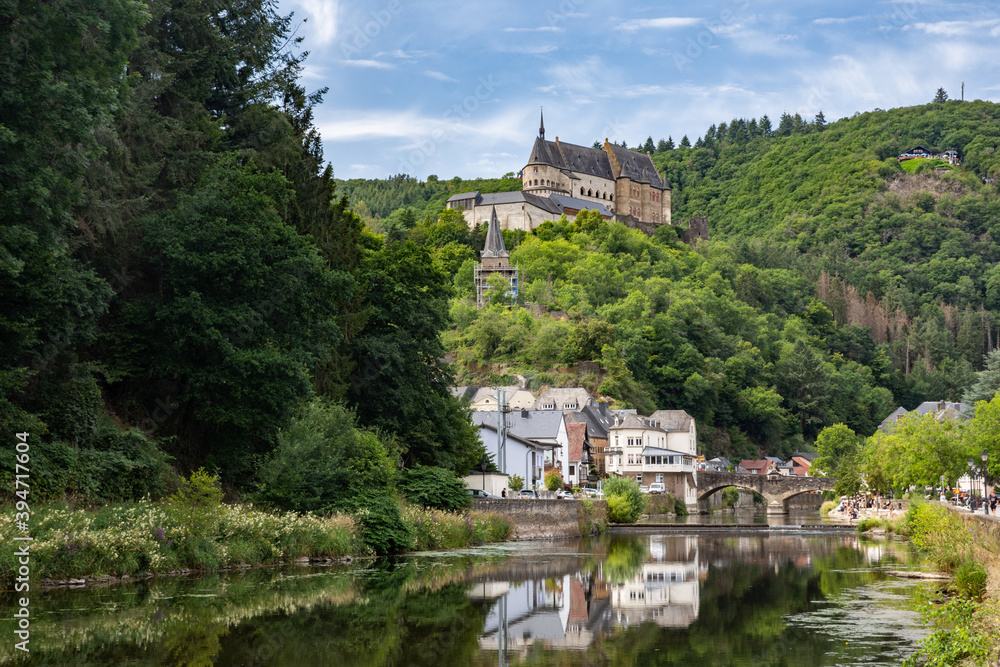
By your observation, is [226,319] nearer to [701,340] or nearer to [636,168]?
[701,340]

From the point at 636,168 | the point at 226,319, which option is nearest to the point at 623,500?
the point at 226,319

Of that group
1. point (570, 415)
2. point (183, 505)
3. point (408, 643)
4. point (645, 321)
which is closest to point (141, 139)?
point (183, 505)

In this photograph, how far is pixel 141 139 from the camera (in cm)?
3328

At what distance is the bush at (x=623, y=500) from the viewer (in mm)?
60031

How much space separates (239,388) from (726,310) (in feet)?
420

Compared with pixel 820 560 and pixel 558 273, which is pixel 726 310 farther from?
pixel 820 560

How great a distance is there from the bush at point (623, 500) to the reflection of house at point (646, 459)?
37.9m

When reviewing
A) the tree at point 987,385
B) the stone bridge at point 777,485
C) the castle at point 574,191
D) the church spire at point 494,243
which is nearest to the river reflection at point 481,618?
the tree at point 987,385

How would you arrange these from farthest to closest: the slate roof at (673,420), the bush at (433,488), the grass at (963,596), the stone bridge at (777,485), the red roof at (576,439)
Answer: the slate roof at (673,420) → the stone bridge at (777,485) → the red roof at (576,439) → the bush at (433,488) → the grass at (963,596)

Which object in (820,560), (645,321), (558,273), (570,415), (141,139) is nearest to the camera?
(141,139)

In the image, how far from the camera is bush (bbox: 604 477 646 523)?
197 feet

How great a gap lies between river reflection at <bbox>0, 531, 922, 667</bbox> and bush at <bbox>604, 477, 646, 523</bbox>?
27414mm

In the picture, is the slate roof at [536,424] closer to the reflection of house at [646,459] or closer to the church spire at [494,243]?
the reflection of house at [646,459]

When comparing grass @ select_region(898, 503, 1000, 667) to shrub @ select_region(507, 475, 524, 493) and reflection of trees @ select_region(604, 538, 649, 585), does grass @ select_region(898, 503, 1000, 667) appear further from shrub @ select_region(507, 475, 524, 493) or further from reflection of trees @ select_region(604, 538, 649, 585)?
shrub @ select_region(507, 475, 524, 493)
